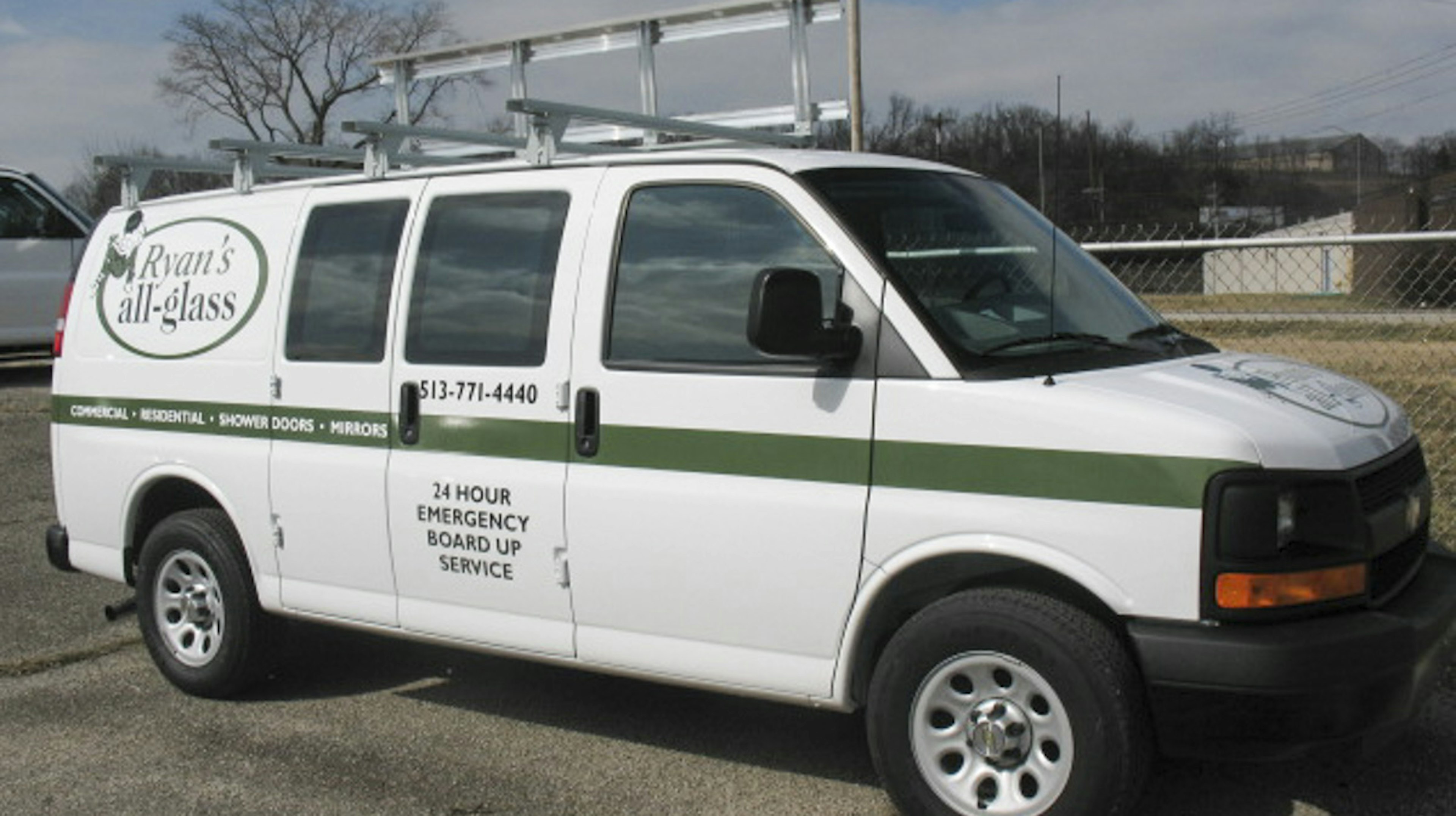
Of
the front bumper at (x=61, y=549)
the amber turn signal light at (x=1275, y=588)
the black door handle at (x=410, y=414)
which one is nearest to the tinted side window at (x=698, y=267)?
the black door handle at (x=410, y=414)

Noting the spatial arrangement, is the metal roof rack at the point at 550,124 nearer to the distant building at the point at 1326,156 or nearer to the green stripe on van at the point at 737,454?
the green stripe on van at the point at 737,454

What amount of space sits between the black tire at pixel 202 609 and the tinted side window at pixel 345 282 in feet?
2.92

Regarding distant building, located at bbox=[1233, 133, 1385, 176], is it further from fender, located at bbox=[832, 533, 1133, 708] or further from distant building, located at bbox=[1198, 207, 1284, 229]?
fender, located at bbox=[832, 533, 1133, 708]

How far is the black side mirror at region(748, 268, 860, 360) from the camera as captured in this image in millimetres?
3902

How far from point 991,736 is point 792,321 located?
1.27 m

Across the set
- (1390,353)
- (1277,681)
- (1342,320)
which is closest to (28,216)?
(1342,320)

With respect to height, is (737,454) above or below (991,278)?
A: below

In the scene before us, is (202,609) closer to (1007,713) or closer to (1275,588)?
(1007,713)

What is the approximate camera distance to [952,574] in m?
3.96

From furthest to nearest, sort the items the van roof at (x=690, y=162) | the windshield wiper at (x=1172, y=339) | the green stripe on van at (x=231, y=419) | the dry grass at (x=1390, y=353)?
the dry grass at (x=1390, y=353) → the green stripe on van at (x=231, y=419) → the windshield wiper at (x=1172, y=339) → the van roof at (x=690, y=162)

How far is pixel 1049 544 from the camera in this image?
3727mm

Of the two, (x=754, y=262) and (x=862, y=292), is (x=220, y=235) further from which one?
(x=862, y=292)

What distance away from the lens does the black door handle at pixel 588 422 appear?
14.8ft

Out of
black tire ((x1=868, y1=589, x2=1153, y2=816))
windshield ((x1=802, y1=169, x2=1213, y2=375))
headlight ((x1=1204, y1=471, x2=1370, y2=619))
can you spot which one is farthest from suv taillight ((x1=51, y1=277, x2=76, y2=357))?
headlight ((x1=1204, y1=471, x2=1370, y2=619))
